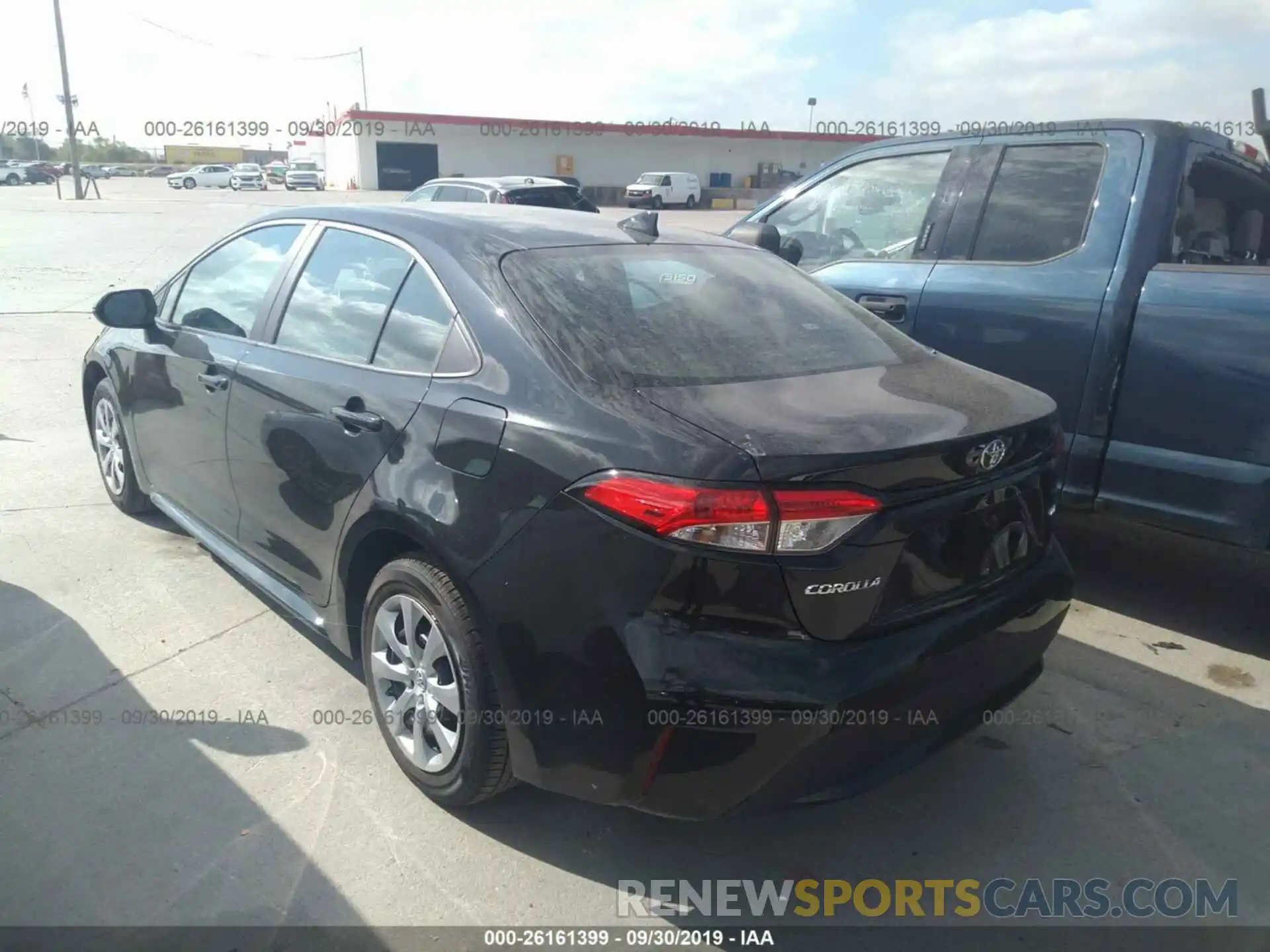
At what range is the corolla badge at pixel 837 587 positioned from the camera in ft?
7.05

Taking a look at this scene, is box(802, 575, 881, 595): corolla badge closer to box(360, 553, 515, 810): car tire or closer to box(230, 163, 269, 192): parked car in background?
box(360, 553, 515, 810): car tire

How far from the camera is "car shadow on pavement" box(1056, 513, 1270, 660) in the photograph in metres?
4.09

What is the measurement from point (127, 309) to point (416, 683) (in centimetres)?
240

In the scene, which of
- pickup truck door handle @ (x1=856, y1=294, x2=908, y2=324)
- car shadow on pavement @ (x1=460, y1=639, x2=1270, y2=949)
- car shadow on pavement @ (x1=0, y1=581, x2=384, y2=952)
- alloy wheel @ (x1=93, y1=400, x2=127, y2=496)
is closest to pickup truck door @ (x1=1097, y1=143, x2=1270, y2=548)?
car shadow on pavement @ (x1=460, y1=639, x2=1270, y2=949)

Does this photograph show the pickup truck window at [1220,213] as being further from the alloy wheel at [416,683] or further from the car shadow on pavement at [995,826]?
the alloy wheel at [416,683]

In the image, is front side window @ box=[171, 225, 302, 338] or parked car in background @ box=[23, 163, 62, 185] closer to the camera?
front side window @ box=[171, 225, 302, 338]

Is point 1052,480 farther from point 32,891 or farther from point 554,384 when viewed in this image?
point 32,891

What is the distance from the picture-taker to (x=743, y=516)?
211cm

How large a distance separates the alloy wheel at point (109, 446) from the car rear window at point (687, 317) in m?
2.98

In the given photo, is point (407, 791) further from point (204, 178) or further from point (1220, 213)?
point (204, 178)

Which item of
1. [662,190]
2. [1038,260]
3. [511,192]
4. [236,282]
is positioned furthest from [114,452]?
[662,190]

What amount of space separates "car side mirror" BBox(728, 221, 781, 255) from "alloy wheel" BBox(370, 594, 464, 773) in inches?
103

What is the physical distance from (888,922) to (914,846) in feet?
1.01

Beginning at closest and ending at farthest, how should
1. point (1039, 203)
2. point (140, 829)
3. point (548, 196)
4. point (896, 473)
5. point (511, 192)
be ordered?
point (896, 473), point (140, 829), point (1039, 203), point (511, 192), point (548, 196)
